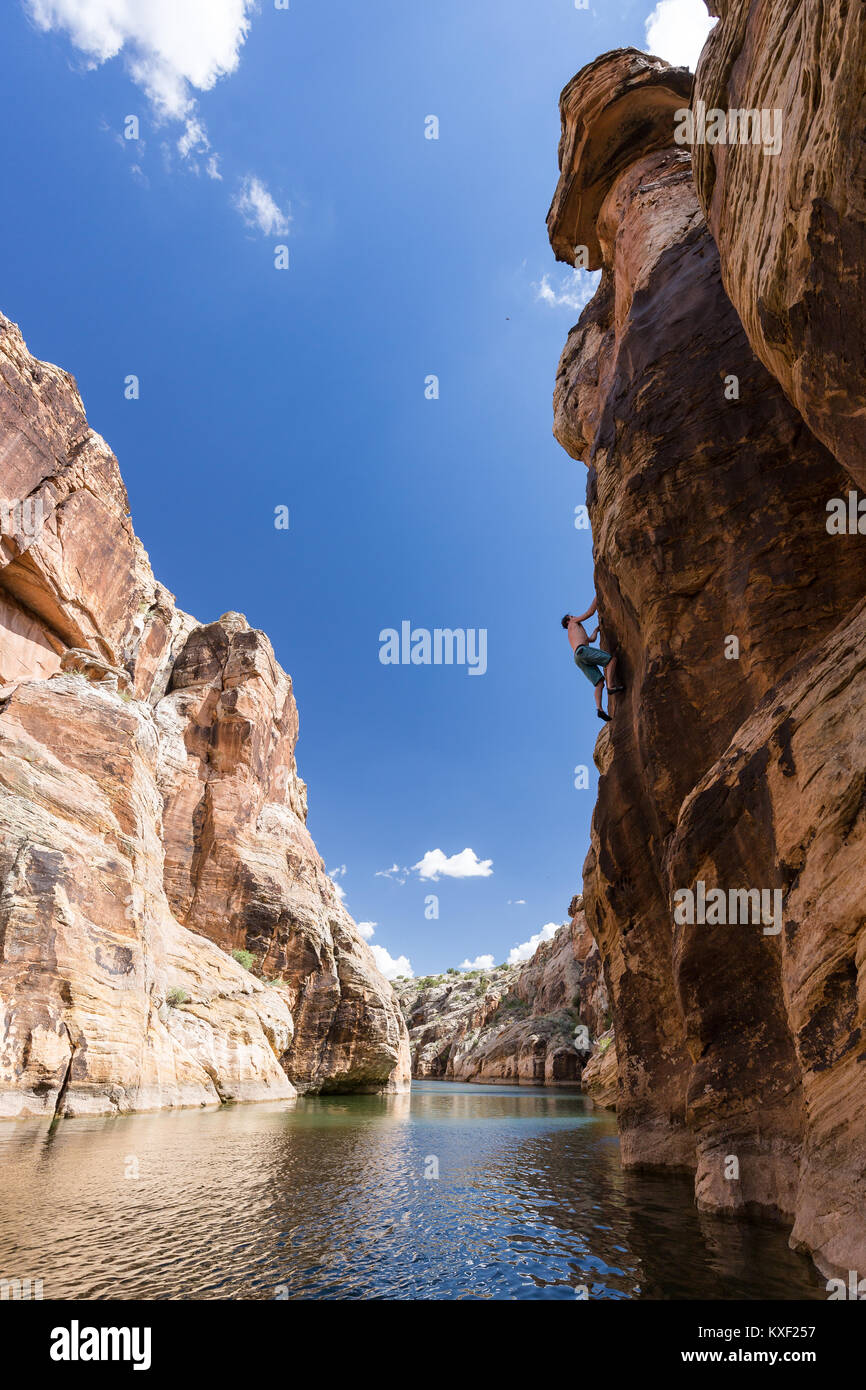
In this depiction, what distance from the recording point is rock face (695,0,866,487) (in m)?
6.50

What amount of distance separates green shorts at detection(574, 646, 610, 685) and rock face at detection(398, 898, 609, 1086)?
37158mm

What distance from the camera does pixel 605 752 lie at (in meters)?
16.9

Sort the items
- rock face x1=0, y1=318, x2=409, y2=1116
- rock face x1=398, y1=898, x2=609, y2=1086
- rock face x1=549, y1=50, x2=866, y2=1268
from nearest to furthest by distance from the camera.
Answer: rock face x1=549, y1=50, x2=866, y2=1268 → rock face x1=0, y1=318, x2=409, y2=1116 → rock face x1=398, y1=898, x2=609, y2=1086

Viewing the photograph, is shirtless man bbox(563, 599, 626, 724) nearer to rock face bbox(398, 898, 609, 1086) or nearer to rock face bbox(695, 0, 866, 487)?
rock face bbox(695, 0, 866, 487)

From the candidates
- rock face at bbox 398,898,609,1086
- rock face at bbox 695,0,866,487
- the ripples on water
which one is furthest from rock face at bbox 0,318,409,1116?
rock face at bbox 695,0,866,487

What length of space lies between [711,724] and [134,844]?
21442mm

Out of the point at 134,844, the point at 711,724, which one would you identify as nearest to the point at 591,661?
the point at 711,724

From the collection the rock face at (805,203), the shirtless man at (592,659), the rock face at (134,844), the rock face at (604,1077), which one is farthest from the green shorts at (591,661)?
the rock face at (604,1077)

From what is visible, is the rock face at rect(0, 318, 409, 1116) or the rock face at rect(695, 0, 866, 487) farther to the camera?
the rock face at rect(0, 318, 409, 1116)

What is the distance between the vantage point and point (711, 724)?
12.4 meters
